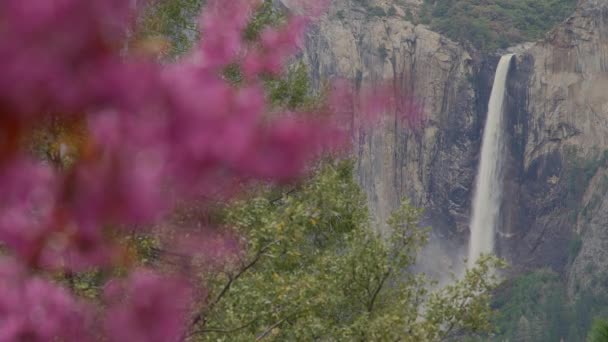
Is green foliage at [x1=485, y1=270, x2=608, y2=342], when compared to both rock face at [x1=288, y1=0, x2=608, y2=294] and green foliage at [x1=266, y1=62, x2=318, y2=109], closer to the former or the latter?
rock face at [x1=288, y1=0, x2=608, y2=294]

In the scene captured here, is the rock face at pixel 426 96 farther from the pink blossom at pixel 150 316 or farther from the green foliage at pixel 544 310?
the pink blossom at pixel 150 316

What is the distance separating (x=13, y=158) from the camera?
178 cm

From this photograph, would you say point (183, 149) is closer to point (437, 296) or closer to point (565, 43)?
point (437, 296)

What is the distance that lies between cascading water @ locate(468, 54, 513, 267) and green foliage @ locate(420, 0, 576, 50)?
212 inches

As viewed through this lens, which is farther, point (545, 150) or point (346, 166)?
point (545, 150)

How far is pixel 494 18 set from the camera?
8962 centimetres

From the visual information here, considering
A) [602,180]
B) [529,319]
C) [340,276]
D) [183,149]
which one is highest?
[602,180]

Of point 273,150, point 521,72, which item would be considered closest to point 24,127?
point 273,150

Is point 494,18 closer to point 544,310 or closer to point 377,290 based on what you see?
point 544,310

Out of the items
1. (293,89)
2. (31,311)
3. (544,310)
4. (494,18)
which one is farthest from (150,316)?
(494,18)

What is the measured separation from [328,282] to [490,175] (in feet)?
234

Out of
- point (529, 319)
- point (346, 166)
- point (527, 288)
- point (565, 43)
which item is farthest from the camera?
point (565, 43)

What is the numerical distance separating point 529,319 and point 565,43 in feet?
86.9

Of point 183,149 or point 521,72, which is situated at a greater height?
point 521,72
